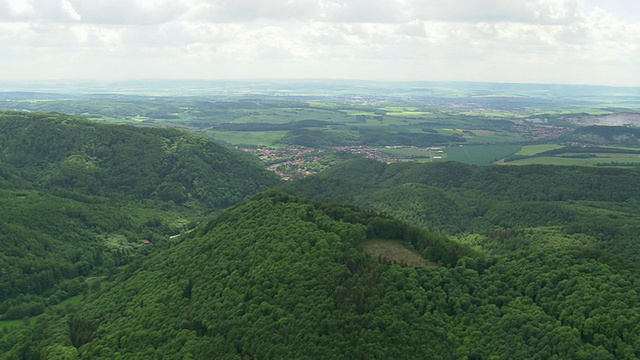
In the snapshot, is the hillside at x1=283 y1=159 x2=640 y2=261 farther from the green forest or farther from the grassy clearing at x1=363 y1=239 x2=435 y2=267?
the grassy clearing at x1=363 y1=239 x2=435 y2=267

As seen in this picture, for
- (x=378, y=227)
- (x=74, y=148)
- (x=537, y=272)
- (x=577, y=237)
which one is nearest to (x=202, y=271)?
(x=378, y=227)

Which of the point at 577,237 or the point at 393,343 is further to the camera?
the point at 577,237

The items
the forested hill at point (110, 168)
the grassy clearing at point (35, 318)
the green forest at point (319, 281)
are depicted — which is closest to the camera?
the green forest at point (319, 281)

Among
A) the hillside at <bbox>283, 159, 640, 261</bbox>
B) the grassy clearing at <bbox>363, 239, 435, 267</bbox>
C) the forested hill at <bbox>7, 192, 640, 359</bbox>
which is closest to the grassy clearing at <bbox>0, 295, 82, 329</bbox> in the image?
the forested hill at <bbox>7, 192, 640, 359</bbox>

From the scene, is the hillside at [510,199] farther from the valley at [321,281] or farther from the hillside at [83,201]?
the hillside at [83,201]

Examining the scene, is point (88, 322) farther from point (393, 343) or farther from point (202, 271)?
point (393, 343)

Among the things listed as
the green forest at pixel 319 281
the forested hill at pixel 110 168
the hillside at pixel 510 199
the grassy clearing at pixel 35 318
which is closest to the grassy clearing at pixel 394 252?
the green forest at pixel 319 281
